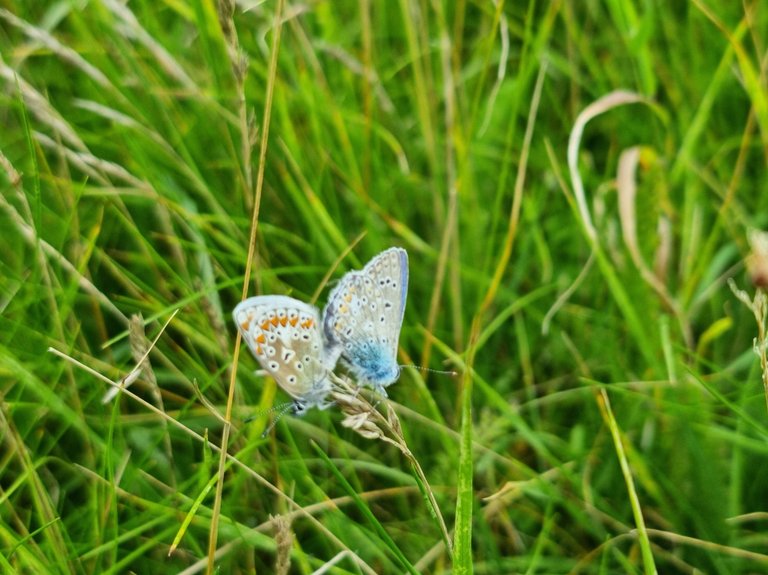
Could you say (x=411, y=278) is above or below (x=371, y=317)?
below

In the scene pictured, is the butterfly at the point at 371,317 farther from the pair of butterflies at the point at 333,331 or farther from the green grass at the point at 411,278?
the green grass at the point at 411,278

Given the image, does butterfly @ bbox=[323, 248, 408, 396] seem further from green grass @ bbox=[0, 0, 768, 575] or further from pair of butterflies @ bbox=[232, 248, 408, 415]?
green grass @ bbox=[0, 0, 768, 575]

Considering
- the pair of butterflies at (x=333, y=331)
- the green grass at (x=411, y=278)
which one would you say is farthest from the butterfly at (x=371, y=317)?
the green grass at (x=411, y=278)

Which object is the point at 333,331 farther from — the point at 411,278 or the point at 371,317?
the point at 411,278

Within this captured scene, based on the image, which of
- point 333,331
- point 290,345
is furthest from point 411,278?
point 290,345

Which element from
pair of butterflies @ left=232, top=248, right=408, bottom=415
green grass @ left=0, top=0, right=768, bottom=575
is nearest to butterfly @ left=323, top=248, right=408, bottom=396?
pair of butterflies @ left=232, top=248, right=408, bottom=415
